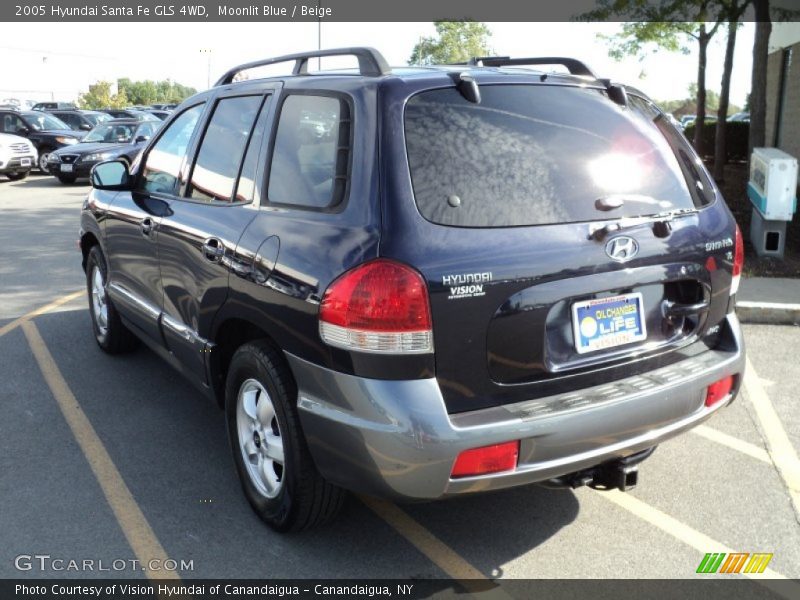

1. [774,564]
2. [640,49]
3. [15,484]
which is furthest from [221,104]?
[640,49]

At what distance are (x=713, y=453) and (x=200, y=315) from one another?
277cm

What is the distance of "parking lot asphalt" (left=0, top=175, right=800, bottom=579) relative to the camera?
132 inches

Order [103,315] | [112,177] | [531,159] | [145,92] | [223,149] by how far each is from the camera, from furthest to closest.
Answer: [145,92], [103,315], [112,177], [223,149], [531,159]

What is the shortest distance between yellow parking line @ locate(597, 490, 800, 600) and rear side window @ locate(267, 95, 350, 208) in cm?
201

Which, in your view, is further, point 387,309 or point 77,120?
point 77,120

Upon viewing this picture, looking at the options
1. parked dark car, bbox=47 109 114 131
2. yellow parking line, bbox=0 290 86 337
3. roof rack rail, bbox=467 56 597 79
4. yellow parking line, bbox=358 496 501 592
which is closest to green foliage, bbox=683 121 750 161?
parked dark car, bbox=47 109 114 131

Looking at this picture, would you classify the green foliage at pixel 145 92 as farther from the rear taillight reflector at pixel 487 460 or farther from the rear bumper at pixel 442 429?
the rear taillight reflector at pixel 487 460

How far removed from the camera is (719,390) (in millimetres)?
3557

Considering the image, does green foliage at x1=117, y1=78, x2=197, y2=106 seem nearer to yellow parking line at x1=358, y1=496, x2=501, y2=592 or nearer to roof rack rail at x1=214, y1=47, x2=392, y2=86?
roof rack rail at x1=214, y1=47, x2=392, y2=86

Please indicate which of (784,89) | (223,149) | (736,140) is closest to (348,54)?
(223,149)

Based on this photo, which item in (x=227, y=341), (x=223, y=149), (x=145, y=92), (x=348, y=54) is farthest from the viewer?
(x=145, y=92)

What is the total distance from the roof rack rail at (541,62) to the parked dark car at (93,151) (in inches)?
626

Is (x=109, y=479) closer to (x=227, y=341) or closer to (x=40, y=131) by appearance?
(x=227, y=341)

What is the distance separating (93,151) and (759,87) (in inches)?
586
